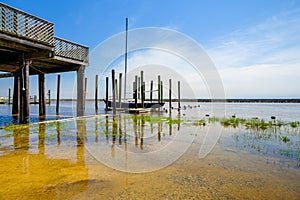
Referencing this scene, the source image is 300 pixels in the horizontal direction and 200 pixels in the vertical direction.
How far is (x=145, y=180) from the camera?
14.2 ft

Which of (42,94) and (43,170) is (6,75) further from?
(43,170)

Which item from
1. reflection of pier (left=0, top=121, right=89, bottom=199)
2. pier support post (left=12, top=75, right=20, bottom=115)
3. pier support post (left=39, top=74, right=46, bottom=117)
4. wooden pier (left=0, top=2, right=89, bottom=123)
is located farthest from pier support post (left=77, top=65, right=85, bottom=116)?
reflection of pier (left=0, top=121, right=89, bottom=199)

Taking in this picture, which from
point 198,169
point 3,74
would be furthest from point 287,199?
point 3,74

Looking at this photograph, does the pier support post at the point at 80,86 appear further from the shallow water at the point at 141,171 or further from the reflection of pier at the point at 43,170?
the reflection of pier at the point at 43,170

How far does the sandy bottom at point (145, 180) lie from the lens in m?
3.63

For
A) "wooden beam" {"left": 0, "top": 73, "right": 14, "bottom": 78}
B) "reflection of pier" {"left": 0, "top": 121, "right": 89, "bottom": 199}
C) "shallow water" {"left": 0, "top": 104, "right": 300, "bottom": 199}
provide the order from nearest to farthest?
"reflection of pier" {"left": 0, "top": 121, "right": 89, "bottom": 199} → "shallow water" {"left": 0, "top": 104, "right": 300, "bottom": 199} → "wooden beam" {"left": 0, "top": 73, "right": 14, "bottom": 78}

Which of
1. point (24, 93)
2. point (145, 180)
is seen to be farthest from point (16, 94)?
point (145, 180)

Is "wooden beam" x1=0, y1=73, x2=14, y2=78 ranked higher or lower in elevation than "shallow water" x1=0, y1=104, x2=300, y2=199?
higher

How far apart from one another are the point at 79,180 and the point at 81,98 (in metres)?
13.1

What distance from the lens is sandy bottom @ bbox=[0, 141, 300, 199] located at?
143 inches

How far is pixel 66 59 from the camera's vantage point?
552 inches

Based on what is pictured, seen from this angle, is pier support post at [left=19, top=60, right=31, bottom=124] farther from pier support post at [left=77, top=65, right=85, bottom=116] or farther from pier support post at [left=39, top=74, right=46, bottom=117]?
pier support post at [left=39, top=74, right=46, bottom=117]

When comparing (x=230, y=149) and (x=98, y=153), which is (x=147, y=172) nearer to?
(x=98, y=153)

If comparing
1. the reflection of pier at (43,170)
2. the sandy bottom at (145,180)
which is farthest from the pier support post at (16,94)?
the sandy bottom at (145,180)
